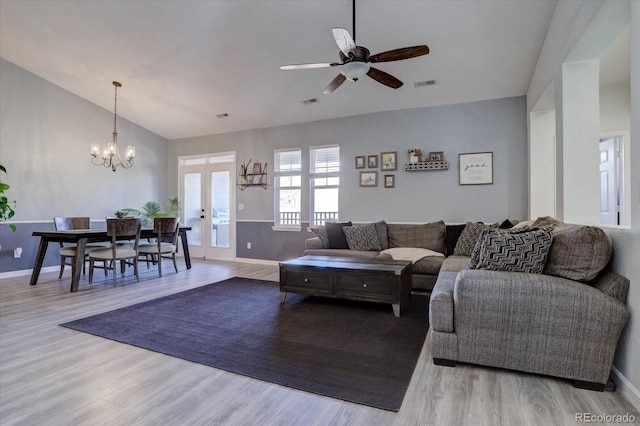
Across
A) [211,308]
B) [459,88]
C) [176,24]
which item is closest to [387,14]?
[459,88]

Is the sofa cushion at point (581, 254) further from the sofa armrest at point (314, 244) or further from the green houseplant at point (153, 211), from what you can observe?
the green houseplant at point (153, 211)

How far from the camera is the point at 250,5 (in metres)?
3.43

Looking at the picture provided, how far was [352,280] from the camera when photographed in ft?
11.0

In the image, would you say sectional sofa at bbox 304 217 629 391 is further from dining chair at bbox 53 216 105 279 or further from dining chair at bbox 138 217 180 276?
dining chair at bbox 53 216 105 279

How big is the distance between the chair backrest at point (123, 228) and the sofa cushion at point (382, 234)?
353 cm

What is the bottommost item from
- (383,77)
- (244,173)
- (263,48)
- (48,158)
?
(244,173)

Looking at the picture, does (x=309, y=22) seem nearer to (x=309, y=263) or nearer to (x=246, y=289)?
(x=309, y=263)

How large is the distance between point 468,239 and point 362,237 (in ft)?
4.69

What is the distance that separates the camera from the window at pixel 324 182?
19.0 ft

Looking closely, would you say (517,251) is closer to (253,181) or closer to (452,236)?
(452,236)

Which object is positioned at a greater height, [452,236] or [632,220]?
[632,220]

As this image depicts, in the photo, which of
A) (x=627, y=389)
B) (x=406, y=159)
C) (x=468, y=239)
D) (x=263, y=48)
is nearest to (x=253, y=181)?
(x=263, y=48)

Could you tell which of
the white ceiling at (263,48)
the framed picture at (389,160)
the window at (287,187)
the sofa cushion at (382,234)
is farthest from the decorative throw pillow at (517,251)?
the window at (287,187)

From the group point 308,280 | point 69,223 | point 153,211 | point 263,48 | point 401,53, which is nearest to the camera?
point 401,53
